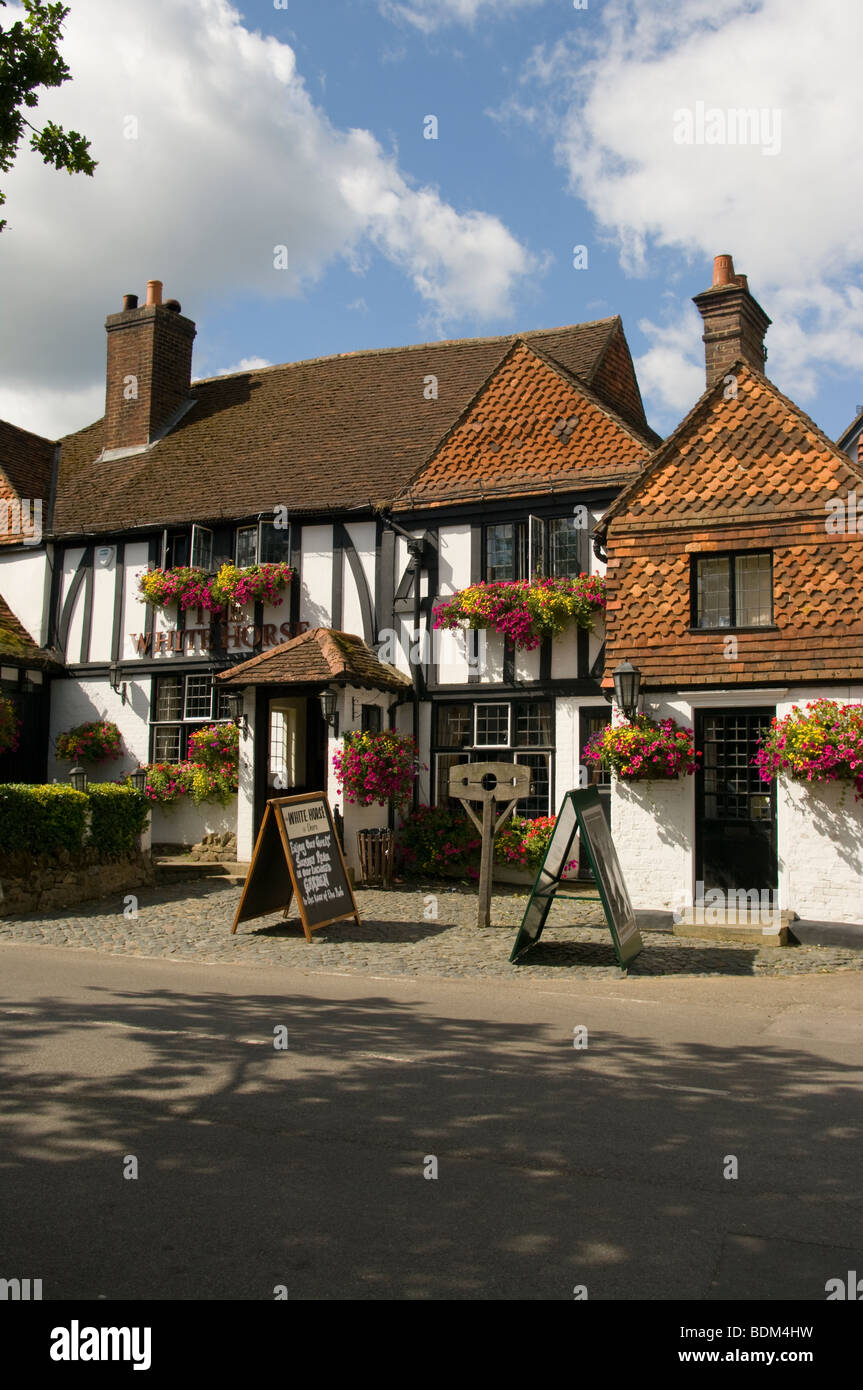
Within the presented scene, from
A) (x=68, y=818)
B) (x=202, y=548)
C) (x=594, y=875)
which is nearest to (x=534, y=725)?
(x=594, y=875)

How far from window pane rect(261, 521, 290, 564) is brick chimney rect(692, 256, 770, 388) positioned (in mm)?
7423

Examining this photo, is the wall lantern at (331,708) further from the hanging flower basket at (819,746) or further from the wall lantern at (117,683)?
the hanging flower basket at (819,746)

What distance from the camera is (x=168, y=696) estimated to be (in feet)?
62.7

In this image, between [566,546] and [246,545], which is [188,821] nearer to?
[246,545]

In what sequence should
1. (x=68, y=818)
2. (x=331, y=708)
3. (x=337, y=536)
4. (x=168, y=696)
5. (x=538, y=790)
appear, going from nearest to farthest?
(x=68, y=818)
(x=331, y=708)
(x=538, y=790)
(x=337, y=536)
(x=168, y=696)

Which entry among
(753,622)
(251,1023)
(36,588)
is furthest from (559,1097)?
(36,588)

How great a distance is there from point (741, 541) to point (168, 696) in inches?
418

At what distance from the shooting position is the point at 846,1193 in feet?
15.4

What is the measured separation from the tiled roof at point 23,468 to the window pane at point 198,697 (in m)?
4.80

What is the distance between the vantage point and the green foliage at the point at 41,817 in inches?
516

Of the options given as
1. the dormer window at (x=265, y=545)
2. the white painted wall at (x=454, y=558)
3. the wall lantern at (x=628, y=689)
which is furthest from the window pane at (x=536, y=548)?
the dormer window at (x=265, y=545)

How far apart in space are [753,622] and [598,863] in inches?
179

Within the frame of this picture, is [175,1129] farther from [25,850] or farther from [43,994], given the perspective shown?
[25,850]

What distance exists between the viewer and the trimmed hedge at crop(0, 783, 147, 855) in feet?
43.2
